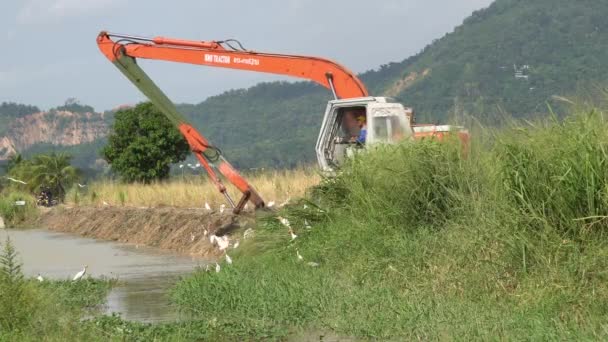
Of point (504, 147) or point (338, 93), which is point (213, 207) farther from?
point (504, 147)

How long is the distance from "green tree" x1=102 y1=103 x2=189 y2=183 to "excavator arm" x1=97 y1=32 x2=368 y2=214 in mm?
18974

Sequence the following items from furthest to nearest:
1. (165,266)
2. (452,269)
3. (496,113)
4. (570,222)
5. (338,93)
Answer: (338,93), (165,266), (496,113), (452,269), (570,222)

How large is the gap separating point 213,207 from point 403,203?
12456 mm

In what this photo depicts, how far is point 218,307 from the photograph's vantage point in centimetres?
1044

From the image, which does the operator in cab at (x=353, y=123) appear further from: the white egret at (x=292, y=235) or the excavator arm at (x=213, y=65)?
the white egret at (x=292, y=235)

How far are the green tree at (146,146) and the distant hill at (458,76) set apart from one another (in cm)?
1811

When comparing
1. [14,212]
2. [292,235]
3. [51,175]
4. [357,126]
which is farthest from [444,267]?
[51,175]

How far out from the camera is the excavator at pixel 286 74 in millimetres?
16859

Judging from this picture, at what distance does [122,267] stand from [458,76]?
8219 cm

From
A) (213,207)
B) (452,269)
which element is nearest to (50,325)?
(452,269)

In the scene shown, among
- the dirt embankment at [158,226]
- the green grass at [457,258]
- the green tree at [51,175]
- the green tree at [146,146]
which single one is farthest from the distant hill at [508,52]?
the green grass at [457,258]

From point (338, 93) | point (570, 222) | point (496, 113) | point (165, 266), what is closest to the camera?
point (570, 222)

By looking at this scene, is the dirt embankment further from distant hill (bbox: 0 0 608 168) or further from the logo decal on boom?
distant hill (bbox: 0 0 608 168)

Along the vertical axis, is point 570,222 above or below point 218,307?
above
